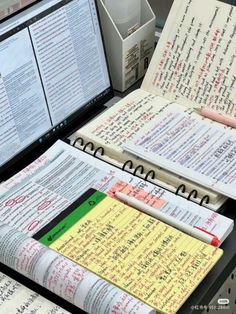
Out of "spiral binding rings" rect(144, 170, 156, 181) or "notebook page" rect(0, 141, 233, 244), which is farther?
"spiral binding rings" rect(144, 170, 156, 181)

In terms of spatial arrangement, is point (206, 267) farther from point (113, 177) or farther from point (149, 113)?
point (149, 113)

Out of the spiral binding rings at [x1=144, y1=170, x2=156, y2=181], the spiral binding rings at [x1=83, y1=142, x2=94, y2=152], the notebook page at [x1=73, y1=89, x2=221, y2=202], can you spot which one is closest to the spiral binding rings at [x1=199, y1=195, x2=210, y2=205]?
the notebook page at [x1=73, y1=89, x2=221, y2=202]

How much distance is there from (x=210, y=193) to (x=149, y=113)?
257 millimetres

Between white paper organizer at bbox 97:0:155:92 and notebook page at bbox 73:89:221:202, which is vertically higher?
white paper organizer at bbox 97:0:155:92

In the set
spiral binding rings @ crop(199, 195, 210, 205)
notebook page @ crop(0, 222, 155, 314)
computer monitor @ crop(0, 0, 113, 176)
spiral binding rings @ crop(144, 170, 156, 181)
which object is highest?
computer monitor @ crop(0, 0, 113, 176)

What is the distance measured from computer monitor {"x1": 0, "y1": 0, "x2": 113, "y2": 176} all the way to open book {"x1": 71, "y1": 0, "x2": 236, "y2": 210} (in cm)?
6

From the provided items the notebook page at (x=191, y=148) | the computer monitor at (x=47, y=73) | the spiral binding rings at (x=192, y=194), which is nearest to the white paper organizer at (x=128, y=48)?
the computer monitor at (x=47, y=73)

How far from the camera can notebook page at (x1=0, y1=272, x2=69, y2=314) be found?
0.90 m

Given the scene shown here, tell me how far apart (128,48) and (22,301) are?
2.10 ft

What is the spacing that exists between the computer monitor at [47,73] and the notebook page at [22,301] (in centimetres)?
26

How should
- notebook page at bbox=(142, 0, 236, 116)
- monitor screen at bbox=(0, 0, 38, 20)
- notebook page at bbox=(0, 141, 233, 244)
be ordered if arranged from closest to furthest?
notebook page at bbox=(0, 141, 233, 244) → monitor screen at bbox=(0, 0, 38, 20) → notebook page at bbox=(142, 0, 236, 116)

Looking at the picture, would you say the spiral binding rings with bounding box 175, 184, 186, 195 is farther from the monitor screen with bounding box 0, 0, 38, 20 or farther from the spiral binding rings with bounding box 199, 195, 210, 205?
the monitor screen with bounding box 0, 0, 38, 20

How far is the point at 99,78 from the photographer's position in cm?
133

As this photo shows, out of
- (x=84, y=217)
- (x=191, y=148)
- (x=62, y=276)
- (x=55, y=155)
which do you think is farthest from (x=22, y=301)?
(x=191, y=148)
